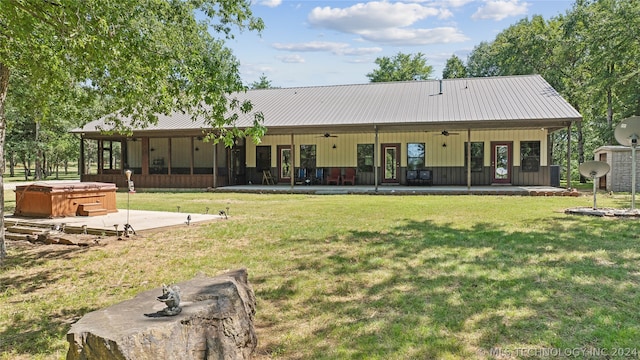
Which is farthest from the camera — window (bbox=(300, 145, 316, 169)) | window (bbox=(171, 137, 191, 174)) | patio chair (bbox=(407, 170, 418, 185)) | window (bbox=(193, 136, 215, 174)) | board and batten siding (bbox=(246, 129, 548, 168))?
window (bbox=(171, 137, 191, 174))

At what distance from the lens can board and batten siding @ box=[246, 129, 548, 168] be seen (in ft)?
57.6

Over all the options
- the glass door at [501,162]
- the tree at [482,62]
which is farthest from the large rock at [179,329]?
the tree at [482,62]

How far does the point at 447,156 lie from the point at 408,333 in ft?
51.8

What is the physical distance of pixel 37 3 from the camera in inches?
179

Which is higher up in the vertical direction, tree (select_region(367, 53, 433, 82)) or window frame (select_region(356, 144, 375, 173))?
tree (select_region(367, 53, 433, 82))

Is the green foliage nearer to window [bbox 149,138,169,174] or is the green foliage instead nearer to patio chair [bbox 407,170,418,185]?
patio chair [bbox 407,170,418,185]

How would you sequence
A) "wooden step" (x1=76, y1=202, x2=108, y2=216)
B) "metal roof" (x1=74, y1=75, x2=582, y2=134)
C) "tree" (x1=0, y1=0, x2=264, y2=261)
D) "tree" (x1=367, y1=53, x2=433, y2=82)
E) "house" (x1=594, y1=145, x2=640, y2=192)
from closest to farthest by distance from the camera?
"tree" (x1=0, y1=0, x2=264, y2=261) < "wooden step" (x1=76, y1=202, x2=108, y2=216) < "metal roof" (x1=74, y1=75, x2=582, y2=134) < "house" (x1=594, y1=145, x2=640, y2=192) < "tree" (x1=367, y1=53, x2=433, y2=82)

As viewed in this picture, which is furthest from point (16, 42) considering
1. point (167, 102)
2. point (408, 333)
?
point (408, 333)

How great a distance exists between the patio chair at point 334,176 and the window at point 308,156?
884mm

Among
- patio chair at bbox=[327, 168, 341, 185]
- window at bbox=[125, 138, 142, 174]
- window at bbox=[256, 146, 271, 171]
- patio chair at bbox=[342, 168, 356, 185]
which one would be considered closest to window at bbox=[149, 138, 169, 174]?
window at bbox=[125, 138, 142, 174]

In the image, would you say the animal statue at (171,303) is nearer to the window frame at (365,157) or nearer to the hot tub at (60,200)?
the hot tub at (60,200)

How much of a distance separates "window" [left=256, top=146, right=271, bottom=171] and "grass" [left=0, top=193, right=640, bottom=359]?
1208 cm

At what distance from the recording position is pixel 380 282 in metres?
4.51

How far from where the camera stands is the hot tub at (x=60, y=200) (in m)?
9.09
